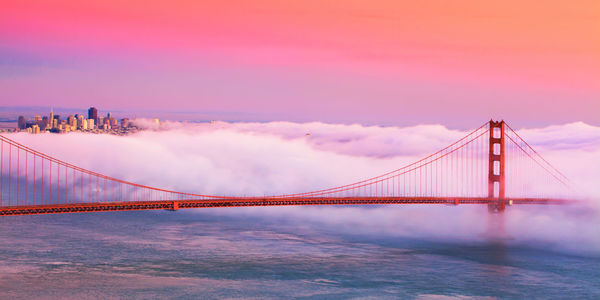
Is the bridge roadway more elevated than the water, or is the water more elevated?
the bridge roadway

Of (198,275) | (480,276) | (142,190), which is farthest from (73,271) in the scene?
(142,190)

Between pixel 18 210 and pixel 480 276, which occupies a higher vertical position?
pixel 18 210

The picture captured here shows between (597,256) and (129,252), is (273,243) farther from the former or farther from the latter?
(597,256)

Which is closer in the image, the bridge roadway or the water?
the water

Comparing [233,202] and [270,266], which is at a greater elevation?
[233,202]

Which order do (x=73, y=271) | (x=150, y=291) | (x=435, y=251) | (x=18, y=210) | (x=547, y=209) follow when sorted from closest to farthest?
(x=150, y=291), (x=18, y=210), (x=73, y=271), (x=435, y=251), (x=547, y=209)

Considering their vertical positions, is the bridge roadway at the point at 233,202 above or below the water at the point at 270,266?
above

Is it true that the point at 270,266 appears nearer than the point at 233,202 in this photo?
Yes

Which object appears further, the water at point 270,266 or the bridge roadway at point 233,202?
the bridge roadway at point 233,202
